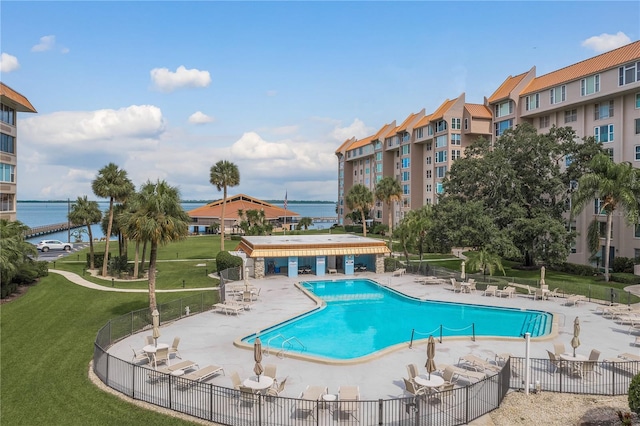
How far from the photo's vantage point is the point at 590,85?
153 feet

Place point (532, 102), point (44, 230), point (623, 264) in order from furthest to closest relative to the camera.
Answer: point (44, 230) < point (532, 102) < point (623, 264)

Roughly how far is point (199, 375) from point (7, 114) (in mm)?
38284

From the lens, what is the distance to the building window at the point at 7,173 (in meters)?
39.4

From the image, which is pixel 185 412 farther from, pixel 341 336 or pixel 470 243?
pixel 470 243

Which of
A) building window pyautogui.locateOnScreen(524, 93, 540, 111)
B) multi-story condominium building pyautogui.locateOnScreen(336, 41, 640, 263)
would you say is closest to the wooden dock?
multi-story condominium building pyautogui.locateOnScreen(336, 41, 640, 263)

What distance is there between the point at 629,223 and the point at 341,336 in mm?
29287

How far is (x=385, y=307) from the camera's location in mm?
31844

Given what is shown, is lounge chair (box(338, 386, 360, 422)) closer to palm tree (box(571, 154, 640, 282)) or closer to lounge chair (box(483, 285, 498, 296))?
lounge chair (box(483, 285, 498, 296))

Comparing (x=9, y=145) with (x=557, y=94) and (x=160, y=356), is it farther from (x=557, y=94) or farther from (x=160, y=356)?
(x=557, y=94)

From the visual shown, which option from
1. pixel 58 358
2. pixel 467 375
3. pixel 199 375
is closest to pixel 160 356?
pixel 199 375

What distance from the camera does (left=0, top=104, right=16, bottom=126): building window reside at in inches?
1563

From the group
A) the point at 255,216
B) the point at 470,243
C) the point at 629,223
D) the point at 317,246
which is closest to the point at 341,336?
the point at 317,246

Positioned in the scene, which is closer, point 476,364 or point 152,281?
point 476,364

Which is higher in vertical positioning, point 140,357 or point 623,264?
point 623,264
